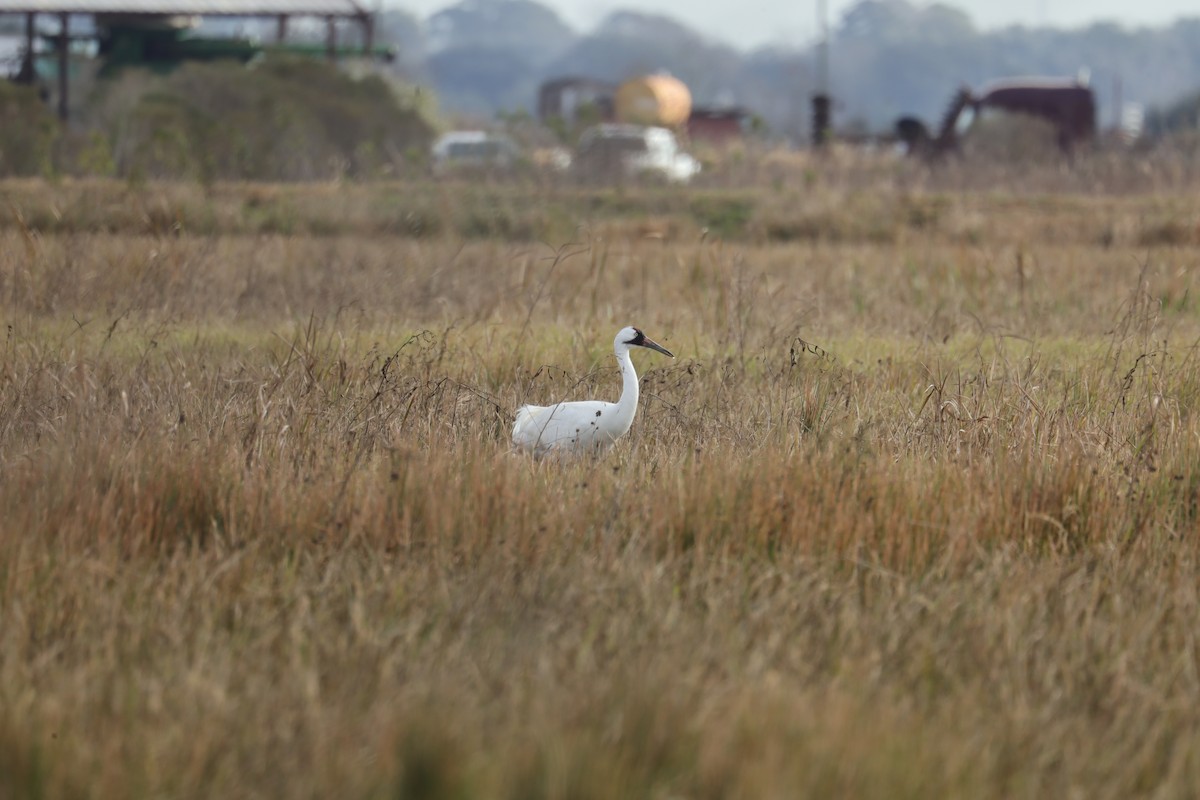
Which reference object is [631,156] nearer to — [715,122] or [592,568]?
[592,568]

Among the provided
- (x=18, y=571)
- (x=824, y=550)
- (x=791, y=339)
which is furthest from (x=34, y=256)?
(x=824, y=550)

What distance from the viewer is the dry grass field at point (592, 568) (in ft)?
11.5

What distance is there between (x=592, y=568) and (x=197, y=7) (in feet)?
86.7

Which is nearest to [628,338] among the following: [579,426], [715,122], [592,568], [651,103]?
[579,426]

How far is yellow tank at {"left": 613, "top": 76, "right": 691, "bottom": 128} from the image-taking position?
1809 inches

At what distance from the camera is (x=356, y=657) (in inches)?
158

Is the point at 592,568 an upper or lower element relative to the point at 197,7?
lower

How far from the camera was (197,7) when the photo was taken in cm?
2894

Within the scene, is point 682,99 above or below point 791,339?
above

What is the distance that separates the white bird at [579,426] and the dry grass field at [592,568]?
0.13m

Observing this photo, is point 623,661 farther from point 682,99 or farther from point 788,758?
point 682,99

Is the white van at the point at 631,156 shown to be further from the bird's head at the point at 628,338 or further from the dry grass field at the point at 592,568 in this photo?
the bird's head at the point at 628,338

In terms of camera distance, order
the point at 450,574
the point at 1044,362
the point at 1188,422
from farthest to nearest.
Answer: the point at 1044,362, the point at 1188,422, the point at 450,574

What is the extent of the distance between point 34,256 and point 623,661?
285 inches
